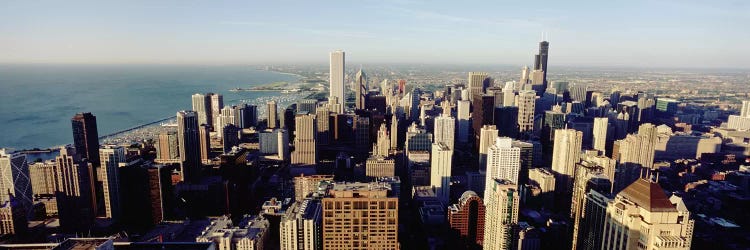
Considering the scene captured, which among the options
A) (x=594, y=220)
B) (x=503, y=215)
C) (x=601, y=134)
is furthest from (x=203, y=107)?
(x=594, y=220)

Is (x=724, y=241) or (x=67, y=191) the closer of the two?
(x=724, y=241)

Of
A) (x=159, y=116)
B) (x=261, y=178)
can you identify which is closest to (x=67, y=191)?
(x=261, y=178)

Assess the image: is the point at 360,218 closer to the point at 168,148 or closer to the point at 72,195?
the point at 72,195

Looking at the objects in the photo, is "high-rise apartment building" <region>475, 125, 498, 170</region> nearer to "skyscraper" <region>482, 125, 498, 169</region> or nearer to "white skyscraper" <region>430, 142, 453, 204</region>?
→ "skyscraper" <region>482, 125, 498, 169</region>

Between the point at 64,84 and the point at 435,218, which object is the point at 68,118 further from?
the point at 435,218

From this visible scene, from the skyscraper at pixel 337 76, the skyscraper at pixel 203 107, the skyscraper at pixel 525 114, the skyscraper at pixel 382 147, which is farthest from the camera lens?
the skyscraper at pixel 337 76

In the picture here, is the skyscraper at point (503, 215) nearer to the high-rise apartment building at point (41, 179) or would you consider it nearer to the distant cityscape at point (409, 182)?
the distant cityscape at point (409, 182)

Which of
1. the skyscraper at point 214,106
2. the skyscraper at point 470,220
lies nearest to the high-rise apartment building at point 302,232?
the skyscraper at point 470,220
